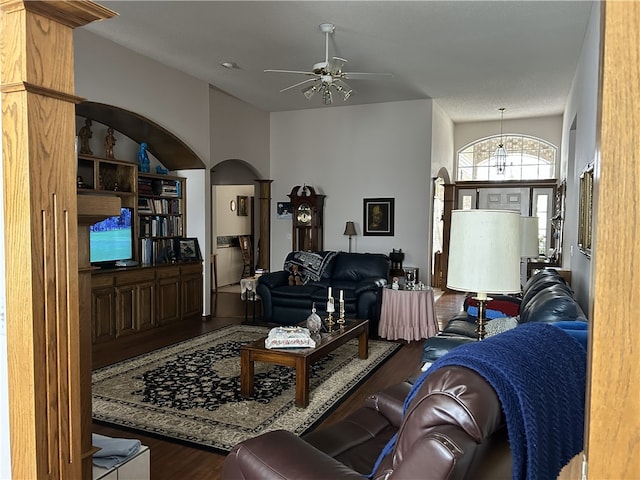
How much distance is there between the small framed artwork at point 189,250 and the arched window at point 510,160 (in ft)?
18.9

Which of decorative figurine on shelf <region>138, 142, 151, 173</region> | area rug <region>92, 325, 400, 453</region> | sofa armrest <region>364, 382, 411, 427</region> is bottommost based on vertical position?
area rug <region>92, 325, 400, 453</region>

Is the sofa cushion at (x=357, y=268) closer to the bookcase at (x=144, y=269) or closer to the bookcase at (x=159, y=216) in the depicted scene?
the bookcase at (x=144, y=269)

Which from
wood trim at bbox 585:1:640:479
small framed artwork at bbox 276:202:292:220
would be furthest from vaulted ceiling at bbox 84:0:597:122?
wood trim at bbox 585:1:640:479

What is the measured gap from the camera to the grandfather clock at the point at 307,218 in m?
7.95

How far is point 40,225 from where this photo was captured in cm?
141

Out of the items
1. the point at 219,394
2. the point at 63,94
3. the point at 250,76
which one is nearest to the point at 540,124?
the point at 250,76

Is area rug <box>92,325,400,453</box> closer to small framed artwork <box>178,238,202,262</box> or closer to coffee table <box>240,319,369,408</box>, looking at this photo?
coffee table <box>240,319,369,408</box>

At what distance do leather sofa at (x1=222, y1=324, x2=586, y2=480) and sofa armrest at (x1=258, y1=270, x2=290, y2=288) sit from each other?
4.68 meters

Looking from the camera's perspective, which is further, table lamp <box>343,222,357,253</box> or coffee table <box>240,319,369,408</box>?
table lamp <box>343,222,357,253</box>

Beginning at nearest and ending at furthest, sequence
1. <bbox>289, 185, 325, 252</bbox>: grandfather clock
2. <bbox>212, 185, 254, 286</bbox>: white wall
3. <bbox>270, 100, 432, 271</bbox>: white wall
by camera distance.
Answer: <bbox>270, 100, 432, 271</bbox>: white wall, <bbox>289, 185, 325, 252</bbox>: grandfather clock, <bbox>212, 185, 254, 286</bbox>: white wall

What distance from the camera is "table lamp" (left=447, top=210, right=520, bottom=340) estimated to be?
6.75 feet

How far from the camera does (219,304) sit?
7742 millimetres

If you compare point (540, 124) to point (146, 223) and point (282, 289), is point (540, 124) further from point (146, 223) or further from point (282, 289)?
point (146, 223)

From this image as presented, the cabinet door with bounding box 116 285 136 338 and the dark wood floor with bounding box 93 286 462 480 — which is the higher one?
the cabinet door with bounding box 116 285 136 338
